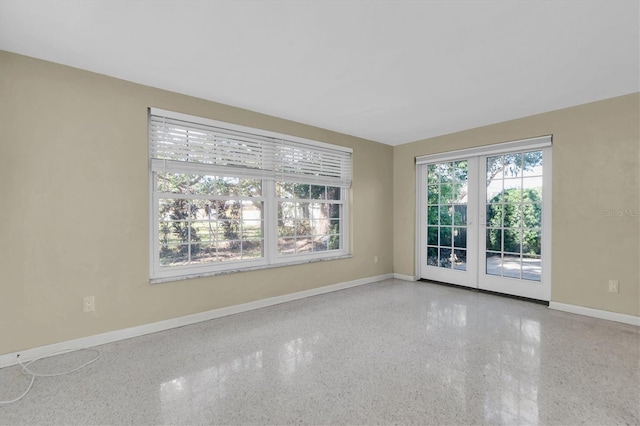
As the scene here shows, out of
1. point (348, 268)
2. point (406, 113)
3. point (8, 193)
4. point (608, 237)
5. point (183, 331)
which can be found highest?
point (406, 113)

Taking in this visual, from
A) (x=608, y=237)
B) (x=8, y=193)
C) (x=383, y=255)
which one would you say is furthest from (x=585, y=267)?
(x=8, y=193)

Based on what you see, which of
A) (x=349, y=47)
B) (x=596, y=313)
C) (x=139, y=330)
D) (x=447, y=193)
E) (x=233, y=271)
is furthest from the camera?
(x=447, y=193)

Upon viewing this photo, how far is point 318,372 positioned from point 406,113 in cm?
304

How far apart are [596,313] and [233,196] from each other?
168 inches

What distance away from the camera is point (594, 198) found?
340cm

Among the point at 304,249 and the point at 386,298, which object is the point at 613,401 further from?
the point at 304,249

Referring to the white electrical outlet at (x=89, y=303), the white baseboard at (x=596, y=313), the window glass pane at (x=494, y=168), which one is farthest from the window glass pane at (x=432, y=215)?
the white electrical outlet at (x=89, y=303)

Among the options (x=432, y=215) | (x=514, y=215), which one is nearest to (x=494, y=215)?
(x=514, y=215)

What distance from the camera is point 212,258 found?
3.45 m

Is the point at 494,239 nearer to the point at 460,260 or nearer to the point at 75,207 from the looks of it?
the point at 460,260

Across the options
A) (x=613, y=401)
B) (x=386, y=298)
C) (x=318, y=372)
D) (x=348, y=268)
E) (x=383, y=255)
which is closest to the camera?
(x=613, y=401)

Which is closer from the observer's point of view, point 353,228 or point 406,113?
point 406,113

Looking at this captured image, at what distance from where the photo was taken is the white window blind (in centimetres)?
306

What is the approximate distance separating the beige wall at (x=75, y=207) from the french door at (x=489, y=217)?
3.48 metres
